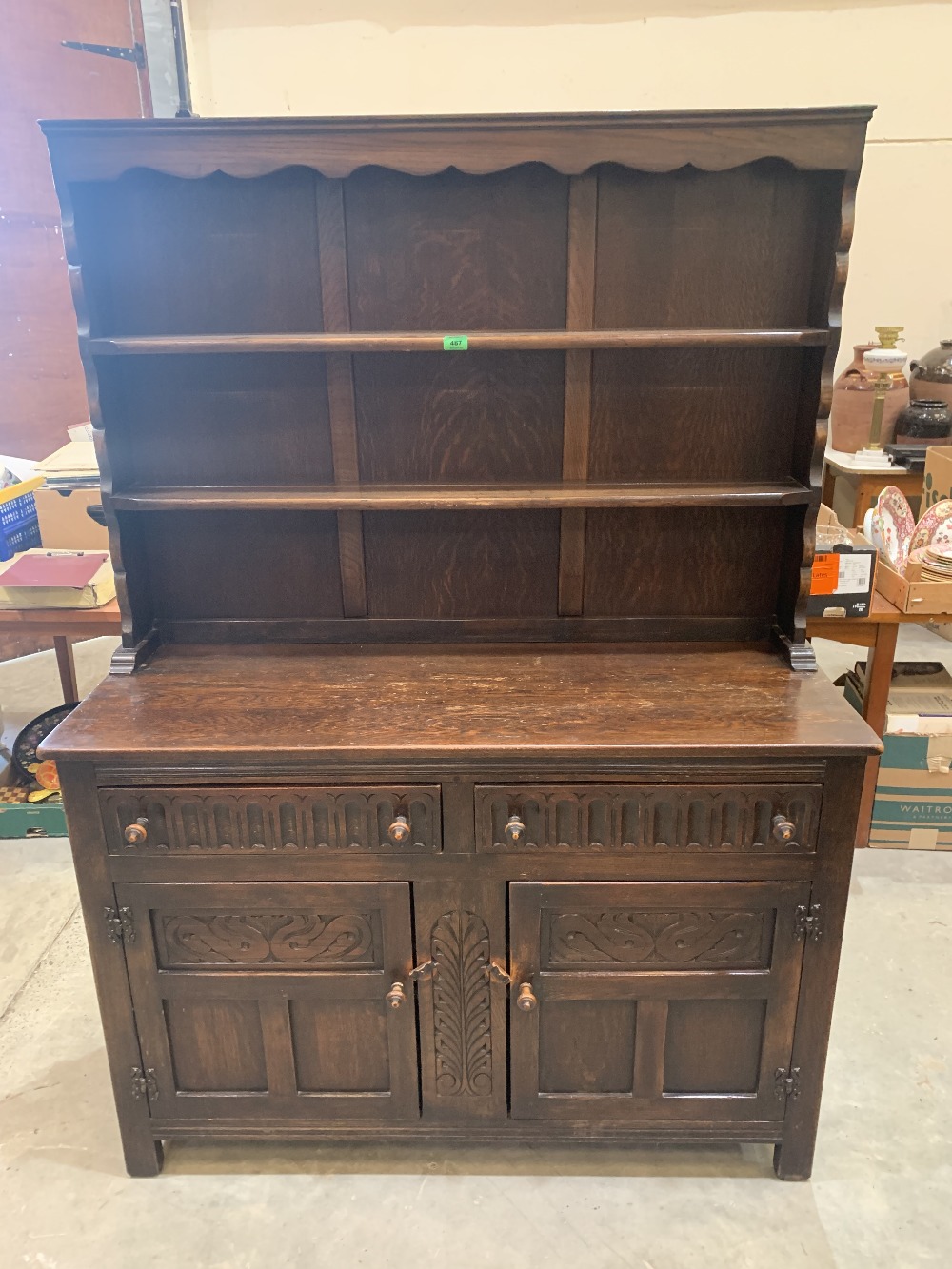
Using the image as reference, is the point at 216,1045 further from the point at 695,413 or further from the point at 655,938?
the point at 695,413

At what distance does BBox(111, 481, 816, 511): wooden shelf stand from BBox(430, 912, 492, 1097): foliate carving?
29.0 inches

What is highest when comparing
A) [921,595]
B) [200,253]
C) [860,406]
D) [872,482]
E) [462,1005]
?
[200,253]

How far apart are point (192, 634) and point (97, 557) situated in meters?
1.00

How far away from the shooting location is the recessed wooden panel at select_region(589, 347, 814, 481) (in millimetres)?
1797

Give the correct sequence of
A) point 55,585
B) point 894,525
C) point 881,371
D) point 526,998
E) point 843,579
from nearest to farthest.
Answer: point 526,998, point 843,579, point 55,585, point 894,525, point 881,371

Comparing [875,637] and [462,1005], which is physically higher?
[875,637]

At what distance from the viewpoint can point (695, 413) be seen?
1831 millimetres

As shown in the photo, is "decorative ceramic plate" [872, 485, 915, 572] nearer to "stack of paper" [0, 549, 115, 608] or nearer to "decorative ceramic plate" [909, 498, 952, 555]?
"decorative ceramic plate" [909, 498, 952, 555]

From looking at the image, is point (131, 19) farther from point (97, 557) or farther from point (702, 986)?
point (702, 986)

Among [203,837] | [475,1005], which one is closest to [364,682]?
[203,837]

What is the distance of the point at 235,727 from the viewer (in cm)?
161

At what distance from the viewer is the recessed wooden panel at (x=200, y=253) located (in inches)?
67.5

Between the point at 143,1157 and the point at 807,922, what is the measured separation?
131 centimetres

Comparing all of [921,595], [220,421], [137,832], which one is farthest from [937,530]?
[137,832]
